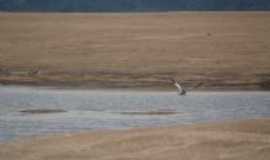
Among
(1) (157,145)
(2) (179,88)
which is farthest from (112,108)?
(1) (157,145)

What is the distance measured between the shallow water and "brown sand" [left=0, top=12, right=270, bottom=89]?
316cm

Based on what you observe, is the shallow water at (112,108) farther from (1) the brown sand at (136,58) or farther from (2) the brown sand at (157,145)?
(2) the brown sand at (157,145)

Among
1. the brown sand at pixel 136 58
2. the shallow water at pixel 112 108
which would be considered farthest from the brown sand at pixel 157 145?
the brown sand at pixel 136 58

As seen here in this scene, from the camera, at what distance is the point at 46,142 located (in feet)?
52.4

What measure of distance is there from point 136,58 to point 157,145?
34110 millimetres

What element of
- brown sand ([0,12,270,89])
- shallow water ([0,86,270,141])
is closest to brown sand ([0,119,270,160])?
shallow water ([0,86,270,141])

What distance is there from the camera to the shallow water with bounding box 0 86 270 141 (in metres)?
23.9

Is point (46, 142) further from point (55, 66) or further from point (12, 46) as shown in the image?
point (12, 46)

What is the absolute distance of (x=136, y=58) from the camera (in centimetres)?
4906

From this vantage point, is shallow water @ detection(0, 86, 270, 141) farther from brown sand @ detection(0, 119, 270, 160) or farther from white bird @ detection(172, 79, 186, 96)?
brown sand @ detection(0, 119, 270, 160)

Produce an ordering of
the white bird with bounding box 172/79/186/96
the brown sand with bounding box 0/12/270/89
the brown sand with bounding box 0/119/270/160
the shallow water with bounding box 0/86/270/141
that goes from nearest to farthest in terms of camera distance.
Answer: the brown sand with bounding box 0/119/270/160
the shallow water with bounding box 0/86/270/141
the white bird with bounding box 172/79/186/96
the brown sand with bounding box 0/12/270/89

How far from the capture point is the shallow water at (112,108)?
2394cm

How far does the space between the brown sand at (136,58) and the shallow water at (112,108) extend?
316 cm

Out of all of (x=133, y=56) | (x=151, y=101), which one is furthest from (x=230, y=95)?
(x=133, y=56)
